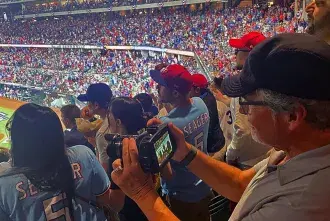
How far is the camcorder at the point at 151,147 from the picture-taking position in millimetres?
1390

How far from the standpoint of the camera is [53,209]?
170 cm

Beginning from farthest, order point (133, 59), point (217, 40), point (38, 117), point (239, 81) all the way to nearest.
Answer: point (133, 59) → point (217, 40) → point (38, 117) → point (239, 81)

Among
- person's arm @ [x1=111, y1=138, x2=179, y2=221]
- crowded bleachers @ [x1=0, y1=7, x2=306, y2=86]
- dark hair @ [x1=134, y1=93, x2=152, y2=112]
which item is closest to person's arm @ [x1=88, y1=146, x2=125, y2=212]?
person's arm @ [x1=111, y1=138, x2=179, y2=221]

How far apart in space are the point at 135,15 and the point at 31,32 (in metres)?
9.35

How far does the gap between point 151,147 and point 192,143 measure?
125 centimetres

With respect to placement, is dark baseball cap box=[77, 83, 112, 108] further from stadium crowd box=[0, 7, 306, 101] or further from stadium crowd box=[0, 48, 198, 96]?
stadium crowd box=[0, 48, 198, 96]

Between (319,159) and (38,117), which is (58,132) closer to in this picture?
(38,117)

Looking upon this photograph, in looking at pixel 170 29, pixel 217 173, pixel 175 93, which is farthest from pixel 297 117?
pixel 170 29

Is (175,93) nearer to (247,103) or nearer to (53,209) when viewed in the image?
(53,209)

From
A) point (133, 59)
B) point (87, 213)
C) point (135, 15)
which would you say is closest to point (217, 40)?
point (133, 59)

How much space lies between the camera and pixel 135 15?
28281mm

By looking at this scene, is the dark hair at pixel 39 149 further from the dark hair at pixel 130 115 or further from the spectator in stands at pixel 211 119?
the spectator in stands at pixel 211 119

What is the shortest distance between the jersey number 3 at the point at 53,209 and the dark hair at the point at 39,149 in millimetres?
34

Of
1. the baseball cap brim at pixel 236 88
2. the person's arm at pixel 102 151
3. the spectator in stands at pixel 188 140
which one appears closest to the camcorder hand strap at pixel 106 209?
the person's arm at pixel 102 151
